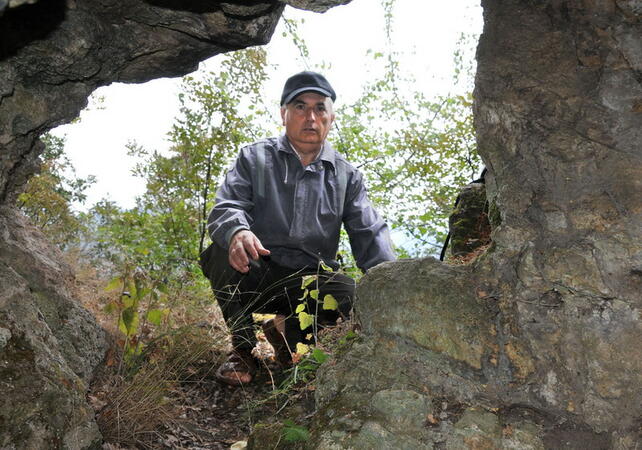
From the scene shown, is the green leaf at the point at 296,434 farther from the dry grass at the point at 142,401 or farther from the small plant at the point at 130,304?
the small plant at the point at 130,304

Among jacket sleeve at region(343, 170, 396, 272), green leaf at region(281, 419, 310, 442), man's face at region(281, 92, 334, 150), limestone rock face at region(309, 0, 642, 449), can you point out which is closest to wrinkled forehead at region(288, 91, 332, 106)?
man's face at region(281, 92, 334, 150)

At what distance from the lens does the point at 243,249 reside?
342cm

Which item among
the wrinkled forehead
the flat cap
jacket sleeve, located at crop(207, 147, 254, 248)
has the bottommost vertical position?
jacket sleeve, located at crop(207, 147, 254, 248)

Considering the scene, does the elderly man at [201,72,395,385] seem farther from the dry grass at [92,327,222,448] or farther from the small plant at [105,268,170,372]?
the small plant at [105,268,170,372]

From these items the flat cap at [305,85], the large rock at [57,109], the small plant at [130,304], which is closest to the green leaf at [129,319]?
the small plant at [130,304]

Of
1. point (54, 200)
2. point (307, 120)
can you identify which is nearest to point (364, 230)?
point (307, 120)

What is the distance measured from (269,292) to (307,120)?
1.38 meters

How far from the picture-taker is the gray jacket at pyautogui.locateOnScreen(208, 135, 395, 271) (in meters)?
4.10

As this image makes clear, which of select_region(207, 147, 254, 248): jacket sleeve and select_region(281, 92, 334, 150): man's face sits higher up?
select_region(281, 92, 334, 150): man's face

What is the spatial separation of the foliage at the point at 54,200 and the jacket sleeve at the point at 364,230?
139 inches

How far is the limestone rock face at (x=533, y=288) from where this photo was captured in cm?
215

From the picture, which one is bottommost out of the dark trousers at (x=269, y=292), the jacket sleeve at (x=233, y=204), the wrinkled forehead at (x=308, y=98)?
the dark trousers at (x=269, y=292)

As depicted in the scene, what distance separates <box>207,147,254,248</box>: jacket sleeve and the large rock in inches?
37.2

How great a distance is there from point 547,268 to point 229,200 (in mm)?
2379
